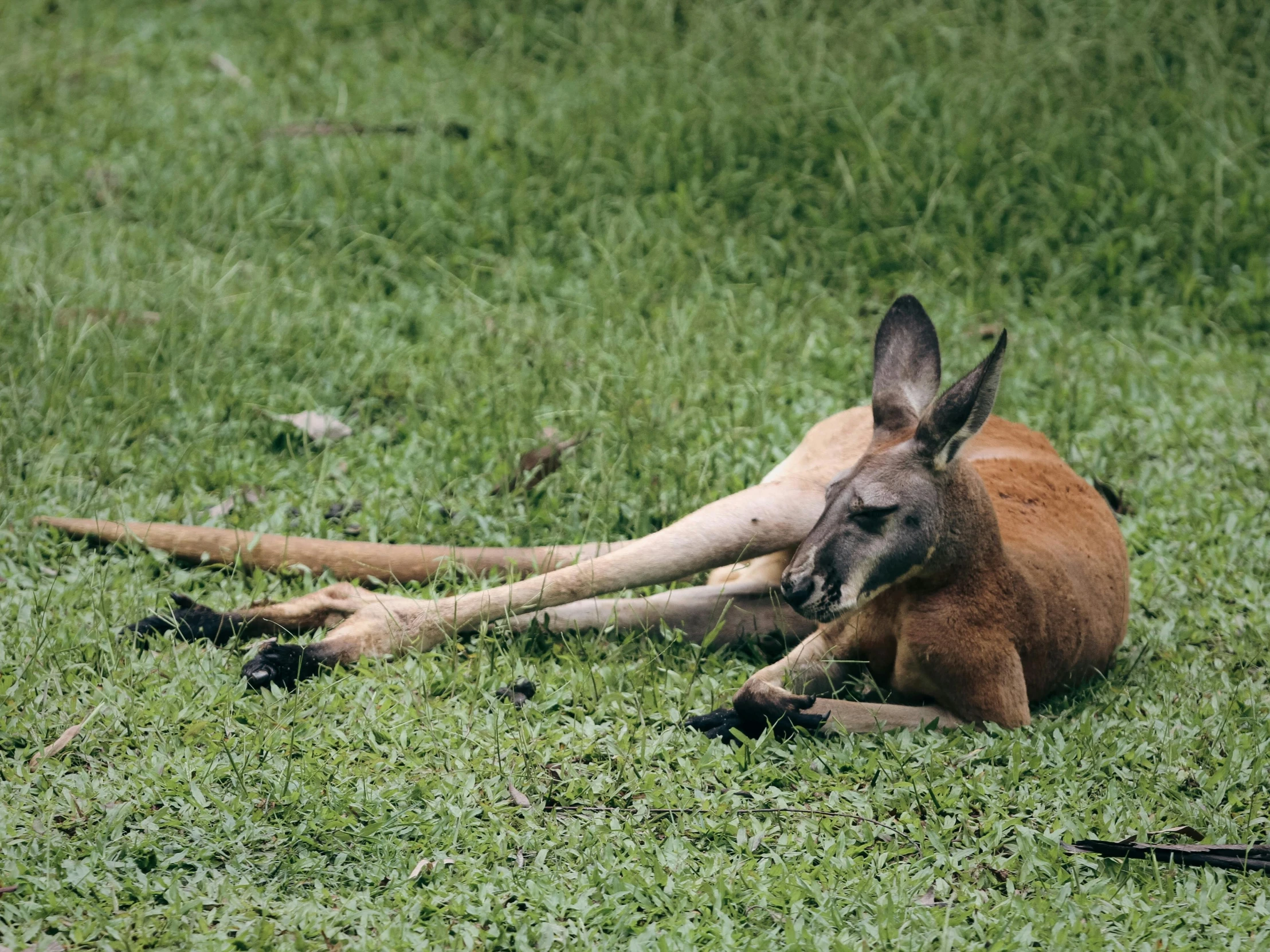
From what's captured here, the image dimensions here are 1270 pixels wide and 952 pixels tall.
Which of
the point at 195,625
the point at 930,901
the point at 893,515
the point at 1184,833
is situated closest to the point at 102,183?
the point at 195,625

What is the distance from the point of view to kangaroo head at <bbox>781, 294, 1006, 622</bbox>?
3.01 m

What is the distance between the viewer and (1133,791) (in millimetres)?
2938

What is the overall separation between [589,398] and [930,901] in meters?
2.59

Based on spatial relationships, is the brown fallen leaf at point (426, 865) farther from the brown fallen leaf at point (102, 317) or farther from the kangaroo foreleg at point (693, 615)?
the brown fallen leaf at point (102, 317)

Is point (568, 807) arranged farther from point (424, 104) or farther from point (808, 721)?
point (424, 104)

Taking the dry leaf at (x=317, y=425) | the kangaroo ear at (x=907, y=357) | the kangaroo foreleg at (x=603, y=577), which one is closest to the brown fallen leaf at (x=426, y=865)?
the kangaroo foreleg at (x=603, y=577)

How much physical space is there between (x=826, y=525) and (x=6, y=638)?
2.03 metres

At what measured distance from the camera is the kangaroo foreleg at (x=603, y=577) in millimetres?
3426

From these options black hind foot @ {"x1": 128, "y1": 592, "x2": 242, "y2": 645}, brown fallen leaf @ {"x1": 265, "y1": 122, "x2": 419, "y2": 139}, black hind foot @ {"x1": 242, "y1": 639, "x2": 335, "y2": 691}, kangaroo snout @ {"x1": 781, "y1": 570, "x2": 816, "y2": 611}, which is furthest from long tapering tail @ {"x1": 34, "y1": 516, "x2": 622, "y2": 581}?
brown fallen leaf @ {"x1": 265, "y1": 122, "x2": 419, "y2": 139}

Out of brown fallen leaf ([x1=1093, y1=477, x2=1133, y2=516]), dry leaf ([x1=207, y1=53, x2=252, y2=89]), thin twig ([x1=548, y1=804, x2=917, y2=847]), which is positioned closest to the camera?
thin twig ([x1=548, y1=804, x2=917, y2=847])

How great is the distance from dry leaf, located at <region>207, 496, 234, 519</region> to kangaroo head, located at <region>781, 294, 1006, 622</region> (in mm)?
1943

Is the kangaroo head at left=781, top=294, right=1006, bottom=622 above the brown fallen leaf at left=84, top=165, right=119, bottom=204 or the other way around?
above

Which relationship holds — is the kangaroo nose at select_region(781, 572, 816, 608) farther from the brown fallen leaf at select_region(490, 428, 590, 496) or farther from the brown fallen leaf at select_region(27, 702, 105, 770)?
the brown fallen leaf at select_region(27, 702, 105, 770)

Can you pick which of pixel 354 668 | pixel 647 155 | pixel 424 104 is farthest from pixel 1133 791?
pixel 424 104
